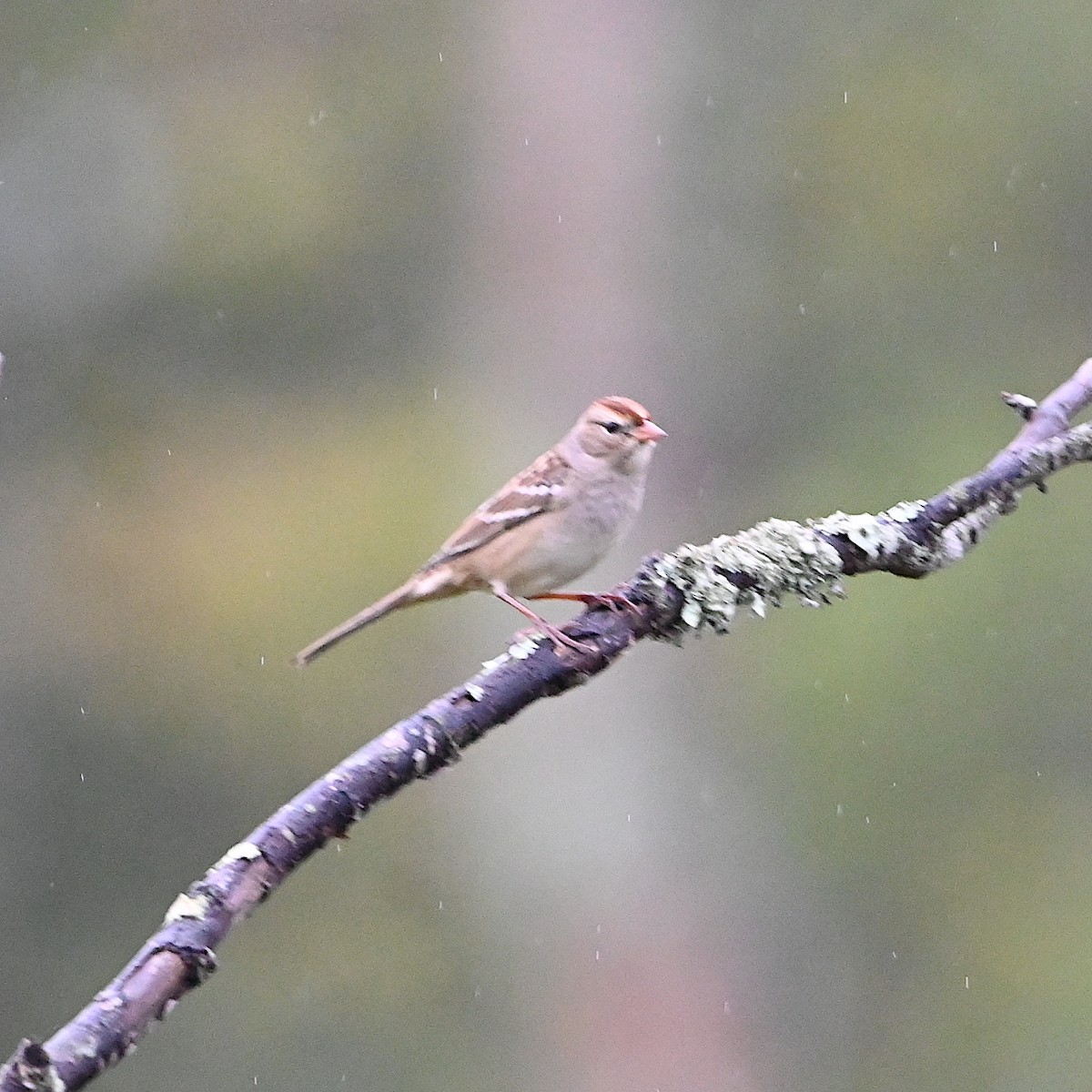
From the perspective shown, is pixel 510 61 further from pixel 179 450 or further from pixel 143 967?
pixel 143 967

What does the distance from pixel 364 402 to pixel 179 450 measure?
1160mm

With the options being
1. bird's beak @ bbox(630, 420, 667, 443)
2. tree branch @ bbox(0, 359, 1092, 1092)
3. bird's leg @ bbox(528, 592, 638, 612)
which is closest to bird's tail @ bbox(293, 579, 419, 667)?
bird's beak @ bbox(630, 420, 667, 443)

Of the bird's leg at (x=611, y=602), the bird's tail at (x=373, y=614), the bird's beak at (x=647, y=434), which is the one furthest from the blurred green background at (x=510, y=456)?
the bird's leg at (x=611, y=602)

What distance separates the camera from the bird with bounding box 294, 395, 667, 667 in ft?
14.4

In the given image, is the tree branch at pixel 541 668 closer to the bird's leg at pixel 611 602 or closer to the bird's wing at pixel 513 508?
the bird's leg at pixel 611 602

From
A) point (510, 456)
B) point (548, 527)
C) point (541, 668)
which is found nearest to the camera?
point (541, 668)

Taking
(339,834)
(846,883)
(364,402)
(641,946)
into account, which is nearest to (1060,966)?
(846,883)

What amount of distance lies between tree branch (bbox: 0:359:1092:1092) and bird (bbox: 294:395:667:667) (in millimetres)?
1144

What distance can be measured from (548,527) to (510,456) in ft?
17.2

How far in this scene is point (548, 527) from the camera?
445 centimetres

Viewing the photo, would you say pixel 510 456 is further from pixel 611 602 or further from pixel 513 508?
pixel 611 602

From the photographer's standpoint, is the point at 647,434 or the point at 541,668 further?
the point at 647,434

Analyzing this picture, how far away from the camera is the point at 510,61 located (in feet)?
34.5

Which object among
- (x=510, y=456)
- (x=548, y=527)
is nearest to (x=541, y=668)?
(x=548, y=527)
